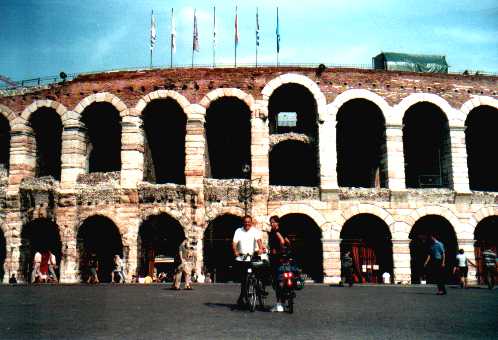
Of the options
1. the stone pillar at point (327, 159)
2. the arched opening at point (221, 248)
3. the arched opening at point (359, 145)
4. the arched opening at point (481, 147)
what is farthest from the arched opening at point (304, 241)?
the arched opening at point (481, 147)

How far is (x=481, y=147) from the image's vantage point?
23.4 meters

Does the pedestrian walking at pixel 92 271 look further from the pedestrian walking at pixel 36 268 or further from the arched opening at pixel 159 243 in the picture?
the pedestrian walking at pixel 36 268

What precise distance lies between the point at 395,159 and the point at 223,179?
7.36 meters

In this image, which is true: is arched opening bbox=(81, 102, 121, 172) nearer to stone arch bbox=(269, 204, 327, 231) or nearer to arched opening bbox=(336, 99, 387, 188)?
stone arch bbox=(269, 204, 327, 231)

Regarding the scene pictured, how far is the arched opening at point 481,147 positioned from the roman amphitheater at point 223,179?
0.30 metres

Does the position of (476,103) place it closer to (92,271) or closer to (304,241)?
(304,241)

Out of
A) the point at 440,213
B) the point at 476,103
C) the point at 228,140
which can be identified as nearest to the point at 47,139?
the point at 228,140

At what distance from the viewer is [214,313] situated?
741 centimetres

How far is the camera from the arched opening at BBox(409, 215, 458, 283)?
20542 mm

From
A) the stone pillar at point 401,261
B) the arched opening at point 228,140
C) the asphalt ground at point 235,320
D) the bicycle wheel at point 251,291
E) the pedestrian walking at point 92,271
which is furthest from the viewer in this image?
the arched opening at point 228,140

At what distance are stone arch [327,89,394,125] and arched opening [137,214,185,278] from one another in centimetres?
818

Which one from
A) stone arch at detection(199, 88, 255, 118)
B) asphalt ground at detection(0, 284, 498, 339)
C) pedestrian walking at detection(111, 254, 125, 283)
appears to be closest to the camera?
asphalt ground at detection(0, 284, 498, 339)

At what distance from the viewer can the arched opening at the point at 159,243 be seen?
66.0ft

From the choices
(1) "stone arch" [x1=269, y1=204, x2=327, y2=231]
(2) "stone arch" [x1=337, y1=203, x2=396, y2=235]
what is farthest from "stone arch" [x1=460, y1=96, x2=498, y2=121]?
(1) "stone arch" [x1=269, y1=204, x2=327, y2=231]
